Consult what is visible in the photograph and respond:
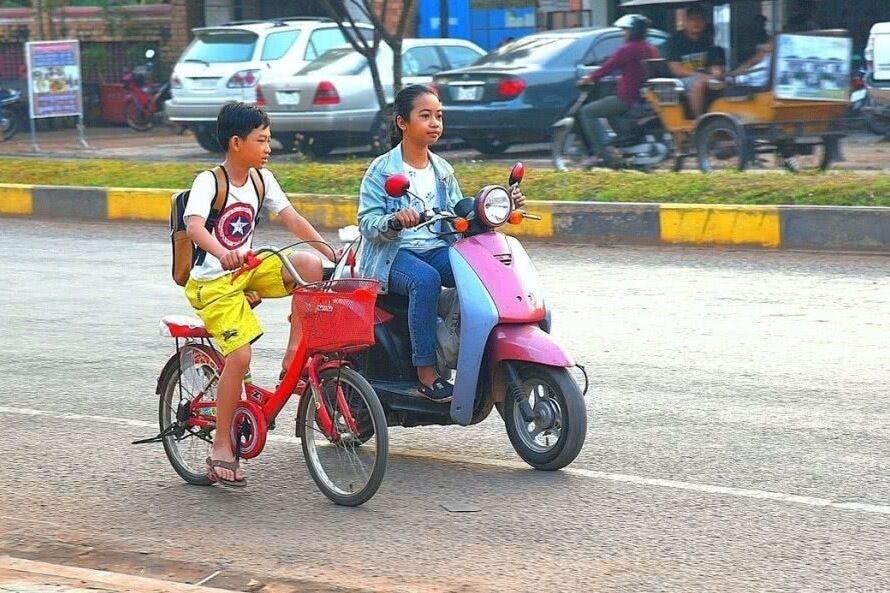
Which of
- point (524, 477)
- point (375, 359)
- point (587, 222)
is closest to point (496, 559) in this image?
point (524, 477)

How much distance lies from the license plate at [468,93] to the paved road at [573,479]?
8.53 metres

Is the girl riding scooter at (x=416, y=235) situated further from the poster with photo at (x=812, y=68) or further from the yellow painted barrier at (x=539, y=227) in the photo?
the poster with photo at (x=812, y=68)

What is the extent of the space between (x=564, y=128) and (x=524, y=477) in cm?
1028

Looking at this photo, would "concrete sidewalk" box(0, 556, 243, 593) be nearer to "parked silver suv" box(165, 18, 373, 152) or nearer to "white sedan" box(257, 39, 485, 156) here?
"white sedan" box(257, 39, 485, 156)

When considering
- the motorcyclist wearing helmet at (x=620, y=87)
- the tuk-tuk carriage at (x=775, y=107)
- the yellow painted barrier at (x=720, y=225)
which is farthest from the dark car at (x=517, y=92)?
the yellow painted barrier at (x=720, y=225)

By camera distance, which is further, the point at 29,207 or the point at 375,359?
the point at 29,207

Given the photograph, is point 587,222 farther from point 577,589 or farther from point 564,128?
point 577,589

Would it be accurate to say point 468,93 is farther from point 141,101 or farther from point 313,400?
point 313,400

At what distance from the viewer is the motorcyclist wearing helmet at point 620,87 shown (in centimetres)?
1494

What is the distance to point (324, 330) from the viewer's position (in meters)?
5.36

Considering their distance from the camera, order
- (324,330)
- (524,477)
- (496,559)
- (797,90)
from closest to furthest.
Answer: (496,559) → (324,330) → (524,477) → (797,90)

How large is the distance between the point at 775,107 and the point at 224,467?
373 inches

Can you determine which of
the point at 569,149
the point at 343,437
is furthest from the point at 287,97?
the point at 343,437

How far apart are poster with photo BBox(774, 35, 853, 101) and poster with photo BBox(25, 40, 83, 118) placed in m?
10.8
